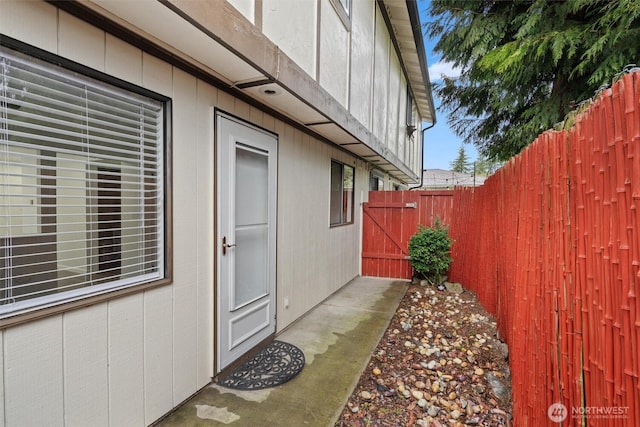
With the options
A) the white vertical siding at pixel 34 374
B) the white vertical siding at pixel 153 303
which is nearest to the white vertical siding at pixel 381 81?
the white vertical siding at pixel 153 303

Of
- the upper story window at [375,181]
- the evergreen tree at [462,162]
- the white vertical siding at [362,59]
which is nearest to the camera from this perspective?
the white vertical siding at [362,59]

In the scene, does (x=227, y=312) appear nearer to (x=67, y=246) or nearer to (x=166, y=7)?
(x=67, y=246)

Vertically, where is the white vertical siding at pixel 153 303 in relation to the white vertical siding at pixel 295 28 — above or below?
below

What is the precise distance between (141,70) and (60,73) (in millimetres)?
471

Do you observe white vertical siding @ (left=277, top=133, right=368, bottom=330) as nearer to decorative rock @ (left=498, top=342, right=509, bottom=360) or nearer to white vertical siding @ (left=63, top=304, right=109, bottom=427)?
white vertical siding @ (left=63, top=304, right=109, bottom=427)

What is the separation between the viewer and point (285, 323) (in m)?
3.86

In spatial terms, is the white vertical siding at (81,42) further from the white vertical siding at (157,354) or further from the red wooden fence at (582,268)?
the red wooden fence at (582,268)

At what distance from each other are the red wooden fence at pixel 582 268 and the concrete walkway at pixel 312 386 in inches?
53.8

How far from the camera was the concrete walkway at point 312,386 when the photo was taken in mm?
2258

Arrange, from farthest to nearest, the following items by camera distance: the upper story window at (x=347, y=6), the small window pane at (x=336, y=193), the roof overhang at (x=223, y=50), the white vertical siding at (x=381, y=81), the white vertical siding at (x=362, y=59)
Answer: the white vertical siding at (x=381, y=81), the small window pane at (x=336, y=193), the white vertical siding at (x=362, y=59), the upper story window at (x=347, y=6), the roof overhang at (x=223, y=50)

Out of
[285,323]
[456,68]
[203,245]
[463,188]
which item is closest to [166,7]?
[203,245]

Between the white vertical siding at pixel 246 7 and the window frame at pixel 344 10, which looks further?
the window frame at pixel 344 10

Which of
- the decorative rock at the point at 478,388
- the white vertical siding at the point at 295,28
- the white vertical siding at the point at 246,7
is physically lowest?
the decorative rock at the point at 478,388

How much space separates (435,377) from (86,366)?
278 centimetres
